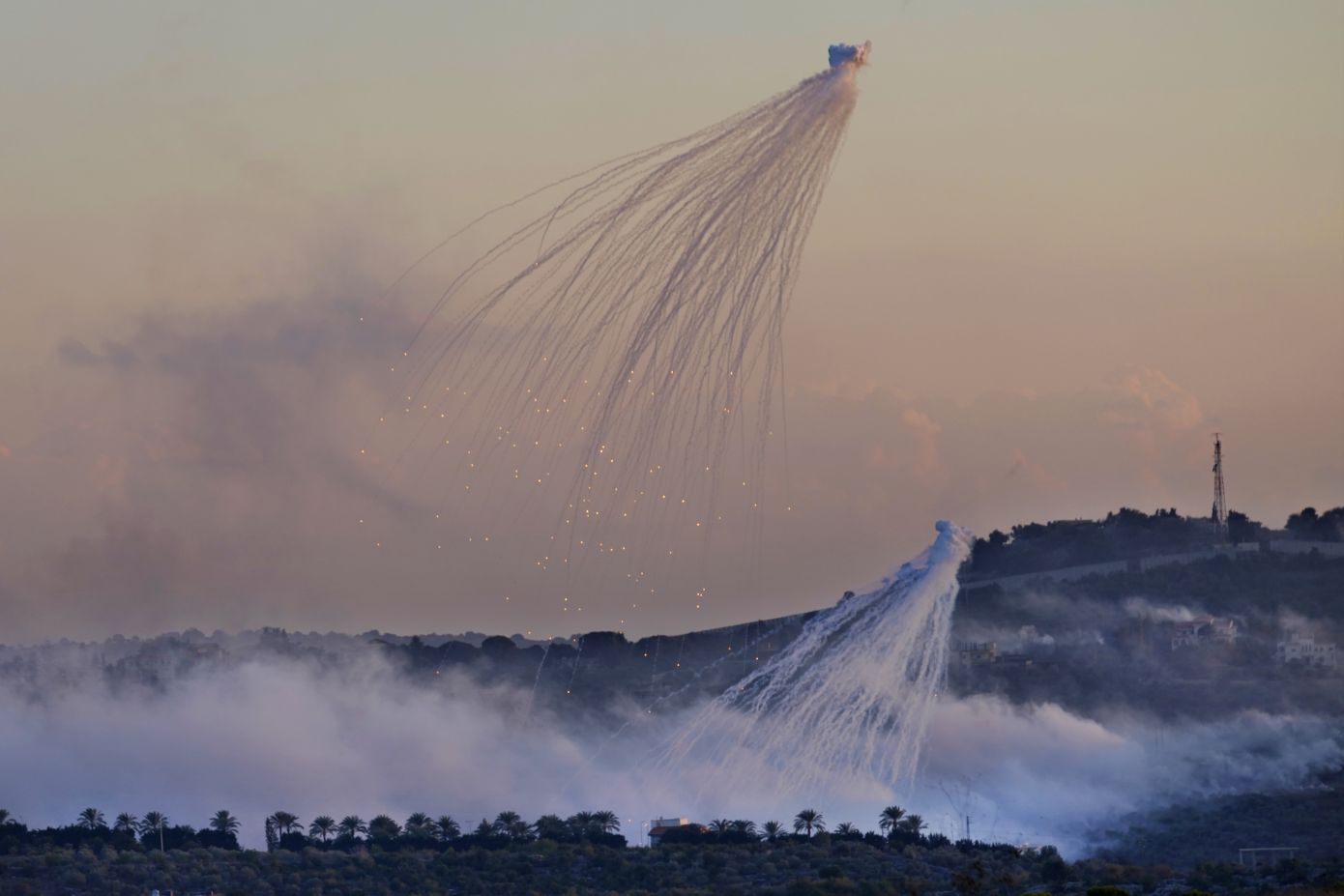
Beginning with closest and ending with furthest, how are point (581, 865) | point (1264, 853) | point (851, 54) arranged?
point (851, 54) < point (581, 865) < point (1264, 853)

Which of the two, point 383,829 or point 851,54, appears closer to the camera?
point 851,54

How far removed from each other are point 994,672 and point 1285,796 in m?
38.3

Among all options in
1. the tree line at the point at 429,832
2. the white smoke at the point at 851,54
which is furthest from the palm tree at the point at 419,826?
the white smoke at the point at 851,54

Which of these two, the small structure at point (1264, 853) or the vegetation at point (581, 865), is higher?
the small structure at point (1264, 853)

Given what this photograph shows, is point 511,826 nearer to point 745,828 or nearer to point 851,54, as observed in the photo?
point 745,828

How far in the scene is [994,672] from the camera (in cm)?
19525

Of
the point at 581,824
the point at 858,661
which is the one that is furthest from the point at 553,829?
the point at 858,661

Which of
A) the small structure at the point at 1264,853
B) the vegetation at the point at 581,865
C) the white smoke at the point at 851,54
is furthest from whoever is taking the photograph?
the small structure at the point at 1264,853

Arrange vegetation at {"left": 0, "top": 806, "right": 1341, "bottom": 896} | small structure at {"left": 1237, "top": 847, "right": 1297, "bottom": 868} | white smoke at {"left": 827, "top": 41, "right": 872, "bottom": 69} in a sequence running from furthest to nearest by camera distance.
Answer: small structure at {"left": 1237, "top": 847, "right": 1297, "bottom": 868}, vegetation at {"left": 0, "top": 806, "right": 1341, "bottom": 896}, white smoke at {"left": 827, "top": 41, "right": 872, "bottom": 69}

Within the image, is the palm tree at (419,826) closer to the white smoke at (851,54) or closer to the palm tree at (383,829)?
the palm tree at (383,829)

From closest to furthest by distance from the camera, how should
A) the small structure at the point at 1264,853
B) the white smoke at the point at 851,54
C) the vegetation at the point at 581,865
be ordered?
the white smoke at the point at 851,54
the vegetation at the point at 581,865
the small structure at the point at 1264,853

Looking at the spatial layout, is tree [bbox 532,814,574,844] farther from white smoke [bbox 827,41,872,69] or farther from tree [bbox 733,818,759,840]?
white smoke [bbox 827,41,872,69]

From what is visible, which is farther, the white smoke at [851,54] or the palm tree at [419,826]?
the palm tree at [419,826]

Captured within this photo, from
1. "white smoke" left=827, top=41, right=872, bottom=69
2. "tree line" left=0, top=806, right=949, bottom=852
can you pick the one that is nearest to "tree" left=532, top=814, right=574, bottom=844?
"tree line" left=0, top=806, right=949, bottom=852
